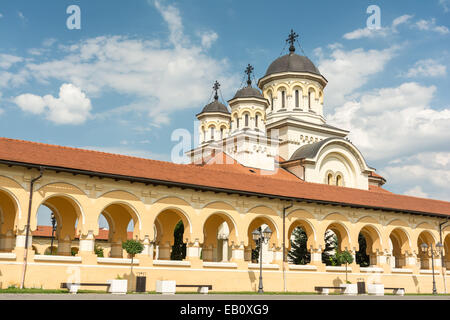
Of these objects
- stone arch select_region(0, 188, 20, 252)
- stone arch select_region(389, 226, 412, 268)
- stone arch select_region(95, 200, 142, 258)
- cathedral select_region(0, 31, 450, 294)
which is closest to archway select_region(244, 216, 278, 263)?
cathedral select_region(0, 31, 450, 294)

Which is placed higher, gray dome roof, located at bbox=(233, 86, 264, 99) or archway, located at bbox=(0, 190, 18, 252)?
gray dome roof, located at bbox=(233, 86, 264, 99)

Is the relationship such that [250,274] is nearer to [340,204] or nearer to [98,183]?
[340,204]

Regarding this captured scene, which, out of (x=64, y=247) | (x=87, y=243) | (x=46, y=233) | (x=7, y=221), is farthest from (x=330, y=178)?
(x=46, y=233)

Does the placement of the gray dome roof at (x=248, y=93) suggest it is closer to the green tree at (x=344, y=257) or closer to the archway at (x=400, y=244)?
the archway at (x=400, y=244)

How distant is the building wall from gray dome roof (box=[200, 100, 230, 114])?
94.0ft

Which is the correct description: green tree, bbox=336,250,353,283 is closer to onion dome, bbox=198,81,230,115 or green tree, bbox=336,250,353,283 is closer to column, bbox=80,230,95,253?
column, bbox=80,230,95,253

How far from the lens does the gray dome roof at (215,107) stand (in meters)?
58.6

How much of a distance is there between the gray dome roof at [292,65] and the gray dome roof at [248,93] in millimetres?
3279

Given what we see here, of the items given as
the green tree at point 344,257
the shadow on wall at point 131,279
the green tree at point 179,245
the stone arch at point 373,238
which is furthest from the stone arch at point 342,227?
the green tree at point 179,245

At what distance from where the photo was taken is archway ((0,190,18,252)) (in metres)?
23.1

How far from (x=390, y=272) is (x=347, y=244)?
3.84 metres

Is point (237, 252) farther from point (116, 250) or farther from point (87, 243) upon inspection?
point (87, 243)
